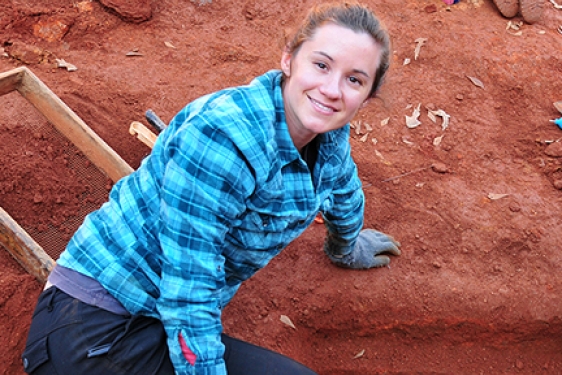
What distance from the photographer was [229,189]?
1.94m

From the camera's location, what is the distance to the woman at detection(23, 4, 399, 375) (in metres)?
1.92

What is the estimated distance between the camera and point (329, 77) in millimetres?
2051

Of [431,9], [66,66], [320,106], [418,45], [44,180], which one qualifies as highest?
[320,106]

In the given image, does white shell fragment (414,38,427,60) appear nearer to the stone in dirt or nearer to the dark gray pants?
the stone in dirt

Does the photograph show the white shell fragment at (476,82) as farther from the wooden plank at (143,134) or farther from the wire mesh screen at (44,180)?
the wire mesh screen at (44,180)

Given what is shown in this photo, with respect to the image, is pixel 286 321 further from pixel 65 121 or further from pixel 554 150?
pixel 554 150

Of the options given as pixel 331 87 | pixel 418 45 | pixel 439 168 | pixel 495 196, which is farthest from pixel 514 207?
pixel 331 87

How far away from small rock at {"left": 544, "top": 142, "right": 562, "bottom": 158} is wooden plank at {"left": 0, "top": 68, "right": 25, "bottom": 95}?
408 centimetres

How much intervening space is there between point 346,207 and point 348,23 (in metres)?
1.13

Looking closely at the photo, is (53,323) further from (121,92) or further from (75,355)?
(121,92)

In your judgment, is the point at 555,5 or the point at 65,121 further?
the point at 555,5

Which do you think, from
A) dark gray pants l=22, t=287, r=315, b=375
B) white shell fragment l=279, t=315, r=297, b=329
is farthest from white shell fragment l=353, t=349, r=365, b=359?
dark gray pants l=22, t=287, r=315, b=375

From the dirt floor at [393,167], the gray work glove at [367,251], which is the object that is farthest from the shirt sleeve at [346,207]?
the dirt floor at [393,167]

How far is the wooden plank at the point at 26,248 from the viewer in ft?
→ 9.87
